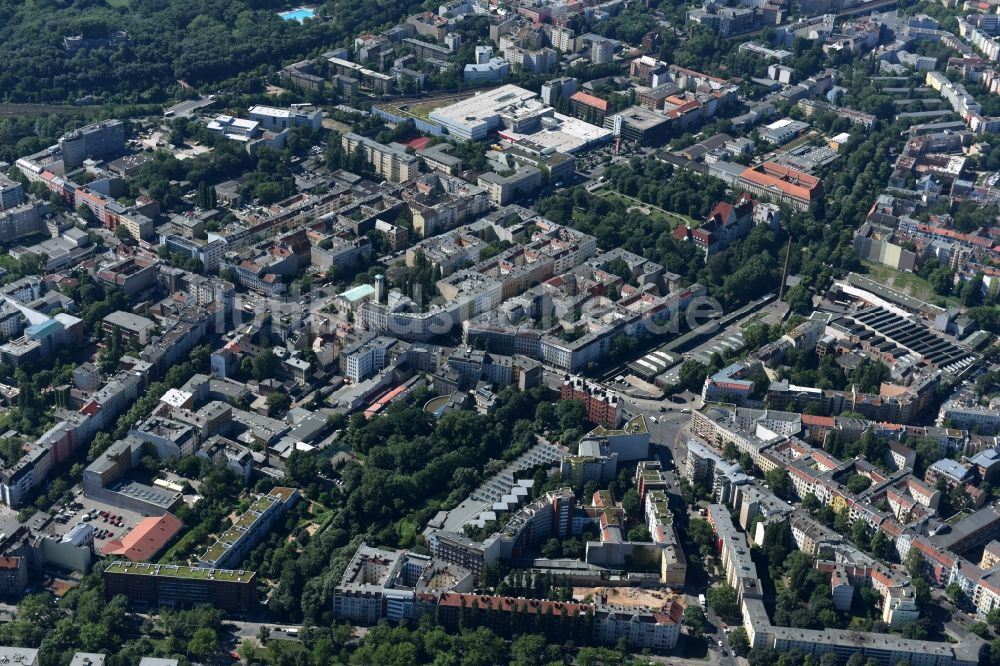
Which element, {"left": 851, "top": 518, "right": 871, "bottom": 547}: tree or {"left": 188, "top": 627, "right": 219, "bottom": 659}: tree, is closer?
{"left": 188, "top": 627, "right": 219, "bottom": 659}: tree

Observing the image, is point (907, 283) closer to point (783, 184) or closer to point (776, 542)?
point (783, 184)

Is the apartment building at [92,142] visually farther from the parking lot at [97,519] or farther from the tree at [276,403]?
the parking lot at [97,519]

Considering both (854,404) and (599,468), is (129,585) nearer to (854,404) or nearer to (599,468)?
(599,468)

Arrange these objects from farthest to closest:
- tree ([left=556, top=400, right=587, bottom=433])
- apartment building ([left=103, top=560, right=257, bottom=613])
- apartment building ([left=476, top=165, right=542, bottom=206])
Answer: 1. apartment building ([left=476, top=165, right=542, bottom=206])
2. tree ([left=556, top=400, right=587, bottom=433])
3. apartment building ([left=103, top=560, right=257, bottom=613])

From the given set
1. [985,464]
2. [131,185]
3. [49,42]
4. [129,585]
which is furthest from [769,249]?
[49,42]

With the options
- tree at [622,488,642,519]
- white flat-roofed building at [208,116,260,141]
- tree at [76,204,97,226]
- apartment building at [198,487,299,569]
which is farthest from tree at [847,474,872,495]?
white flat-roofed building at [208,116,260,141]

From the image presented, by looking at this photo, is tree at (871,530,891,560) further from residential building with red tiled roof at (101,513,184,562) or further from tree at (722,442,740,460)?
residential building with red tiled roof at (101,513,184,562)

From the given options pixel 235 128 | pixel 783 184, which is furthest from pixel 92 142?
pixel 783 184
